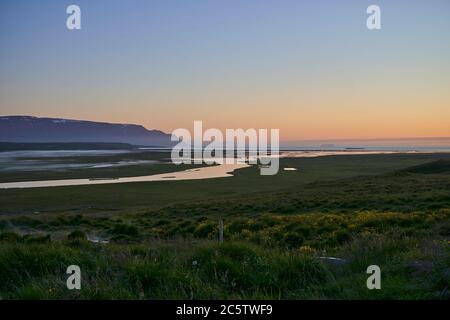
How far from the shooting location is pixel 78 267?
5848 mm

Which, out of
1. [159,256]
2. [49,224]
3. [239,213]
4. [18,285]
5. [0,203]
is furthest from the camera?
[0,203]

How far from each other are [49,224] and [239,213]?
10.6m

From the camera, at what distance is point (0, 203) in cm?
3416

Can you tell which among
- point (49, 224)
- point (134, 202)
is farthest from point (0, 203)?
point (49, 224)

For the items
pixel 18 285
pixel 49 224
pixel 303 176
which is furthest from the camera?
pixel 303 176
